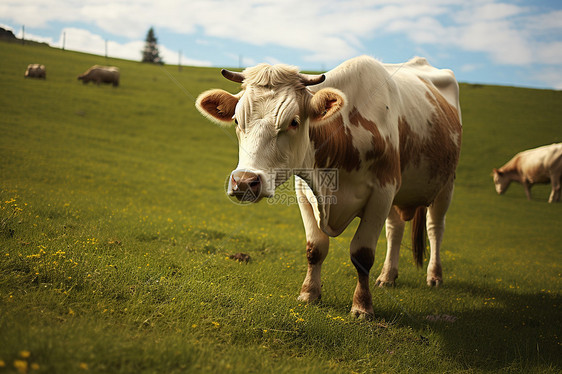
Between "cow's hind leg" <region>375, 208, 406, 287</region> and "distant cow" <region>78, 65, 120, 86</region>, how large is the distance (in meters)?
37.6

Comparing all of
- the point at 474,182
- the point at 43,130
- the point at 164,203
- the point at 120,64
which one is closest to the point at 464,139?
the point at 474,182

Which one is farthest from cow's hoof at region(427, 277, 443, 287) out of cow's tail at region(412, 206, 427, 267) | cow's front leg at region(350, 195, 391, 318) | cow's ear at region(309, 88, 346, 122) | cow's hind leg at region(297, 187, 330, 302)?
cow's ear at region(309, 88, 346, 122)

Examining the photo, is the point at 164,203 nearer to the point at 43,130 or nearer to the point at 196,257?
the point at 196,257

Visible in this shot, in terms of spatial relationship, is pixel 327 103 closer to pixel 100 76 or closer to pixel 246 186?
pixel 246 186

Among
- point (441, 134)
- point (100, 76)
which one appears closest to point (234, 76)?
point (441, 134)

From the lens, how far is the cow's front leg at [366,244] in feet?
17.0

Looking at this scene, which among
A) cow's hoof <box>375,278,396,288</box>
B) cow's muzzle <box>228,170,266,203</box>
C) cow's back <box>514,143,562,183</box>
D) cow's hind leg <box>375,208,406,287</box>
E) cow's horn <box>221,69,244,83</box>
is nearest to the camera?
cow's muzzle <box>228,170,266,203</box>

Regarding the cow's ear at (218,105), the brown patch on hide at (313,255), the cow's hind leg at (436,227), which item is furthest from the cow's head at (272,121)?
the cow's hind leg at (436,227)

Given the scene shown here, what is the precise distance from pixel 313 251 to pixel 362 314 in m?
1.04

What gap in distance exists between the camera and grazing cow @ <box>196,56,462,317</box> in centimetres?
406

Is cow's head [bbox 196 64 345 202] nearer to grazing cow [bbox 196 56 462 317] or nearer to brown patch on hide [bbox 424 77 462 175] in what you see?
grazing cow [bbox 196 56 462 317]

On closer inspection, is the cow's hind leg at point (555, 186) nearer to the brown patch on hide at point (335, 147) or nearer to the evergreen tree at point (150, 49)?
the brown patch on hide at point (335, 147)

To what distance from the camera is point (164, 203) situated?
14656 mm

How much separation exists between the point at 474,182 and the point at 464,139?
834cm
